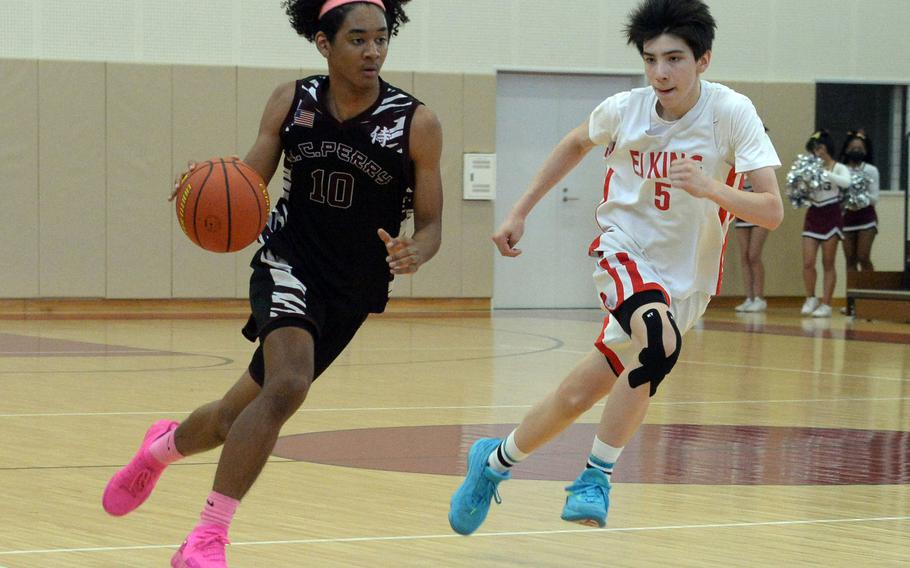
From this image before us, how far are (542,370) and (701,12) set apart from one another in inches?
200

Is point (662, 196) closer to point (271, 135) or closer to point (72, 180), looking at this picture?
point (271, 135)

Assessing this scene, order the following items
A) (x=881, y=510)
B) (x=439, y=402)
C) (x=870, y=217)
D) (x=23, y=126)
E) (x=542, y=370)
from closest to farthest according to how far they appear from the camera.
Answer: (x=881, y=510), (x=439, y=402), (x=542, y=370), (x=23, y=126), (x=870, y=217)

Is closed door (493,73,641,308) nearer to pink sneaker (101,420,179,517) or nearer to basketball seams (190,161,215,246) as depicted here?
pink sneaker (101,420,179,517)

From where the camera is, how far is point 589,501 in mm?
3850

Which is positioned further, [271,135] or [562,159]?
[562,159]

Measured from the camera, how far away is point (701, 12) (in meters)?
4.11

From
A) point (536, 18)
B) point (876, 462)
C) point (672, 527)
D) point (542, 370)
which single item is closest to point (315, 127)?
point (672, 527)

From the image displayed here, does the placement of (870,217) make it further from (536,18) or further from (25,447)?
(25,447)

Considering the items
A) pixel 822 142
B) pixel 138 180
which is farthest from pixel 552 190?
pixel 138 180

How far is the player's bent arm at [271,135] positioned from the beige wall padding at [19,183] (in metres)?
10.4

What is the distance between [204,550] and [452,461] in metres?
2.12

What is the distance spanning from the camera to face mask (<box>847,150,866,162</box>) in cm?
1471

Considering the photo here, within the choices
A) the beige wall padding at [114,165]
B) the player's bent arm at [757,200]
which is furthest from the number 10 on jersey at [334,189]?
the beige wall padding at [114,165]

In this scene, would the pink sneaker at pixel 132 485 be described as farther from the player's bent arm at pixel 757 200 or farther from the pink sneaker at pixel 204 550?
the player's bent arm at pixel 757 200
